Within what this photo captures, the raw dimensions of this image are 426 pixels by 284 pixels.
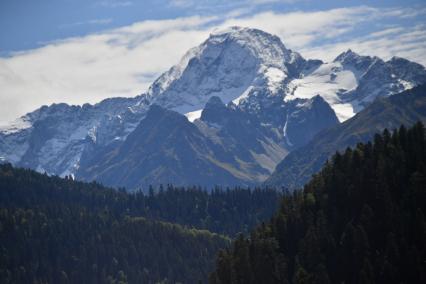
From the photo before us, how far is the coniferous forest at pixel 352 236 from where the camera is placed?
527 feet

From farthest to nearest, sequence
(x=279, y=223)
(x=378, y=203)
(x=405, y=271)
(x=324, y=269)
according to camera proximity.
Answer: (x=279, y=223) → (x=378, y=203) → (x=324, y=269) → (x=405, y=271)

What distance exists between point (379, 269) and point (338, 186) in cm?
4092

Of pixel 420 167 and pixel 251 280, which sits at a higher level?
pixel 420 167

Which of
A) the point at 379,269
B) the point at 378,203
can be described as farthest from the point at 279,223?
the point at 379,269

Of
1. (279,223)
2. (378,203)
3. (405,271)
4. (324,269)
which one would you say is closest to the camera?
(405,271)

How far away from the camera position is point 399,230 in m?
168

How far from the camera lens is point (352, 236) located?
17150 cm

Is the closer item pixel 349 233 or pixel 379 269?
pixel 379 269

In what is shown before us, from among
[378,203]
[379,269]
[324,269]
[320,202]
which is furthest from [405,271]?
[320,202]

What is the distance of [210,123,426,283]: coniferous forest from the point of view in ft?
527

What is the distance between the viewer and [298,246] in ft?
613

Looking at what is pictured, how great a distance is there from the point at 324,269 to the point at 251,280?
65.7 feet

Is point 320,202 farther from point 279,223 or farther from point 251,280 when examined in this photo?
point 251,280

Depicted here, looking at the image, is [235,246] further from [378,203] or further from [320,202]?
→ [378,203]
